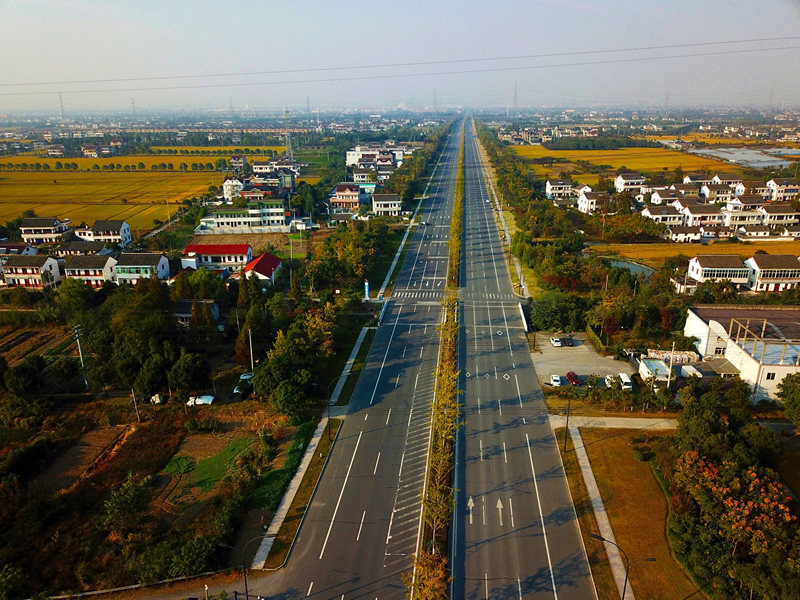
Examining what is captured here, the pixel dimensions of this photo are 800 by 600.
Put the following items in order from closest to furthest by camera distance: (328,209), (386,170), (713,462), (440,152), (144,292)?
(713,462)
(144,292)
(328,209)
(386,170)
(440,152)

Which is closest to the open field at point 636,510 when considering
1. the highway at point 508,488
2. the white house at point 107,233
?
the highway at point 508,488

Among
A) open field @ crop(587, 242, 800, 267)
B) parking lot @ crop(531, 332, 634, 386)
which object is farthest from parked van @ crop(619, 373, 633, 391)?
open field @ crop(587, 242, 800, 267)

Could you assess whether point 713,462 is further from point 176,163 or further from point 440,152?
point 440,152

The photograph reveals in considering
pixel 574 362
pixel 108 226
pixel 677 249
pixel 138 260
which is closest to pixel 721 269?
pixel 677 249

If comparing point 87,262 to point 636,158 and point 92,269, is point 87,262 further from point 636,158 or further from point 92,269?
point 636,158

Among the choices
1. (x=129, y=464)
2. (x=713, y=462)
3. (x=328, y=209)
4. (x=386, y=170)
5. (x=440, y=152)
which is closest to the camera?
(x=713, y=462)

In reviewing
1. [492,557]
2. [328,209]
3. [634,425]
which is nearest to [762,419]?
[634,425]

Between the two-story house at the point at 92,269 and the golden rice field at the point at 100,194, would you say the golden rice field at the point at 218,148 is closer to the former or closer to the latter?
the golden rice field at the point at 100,194

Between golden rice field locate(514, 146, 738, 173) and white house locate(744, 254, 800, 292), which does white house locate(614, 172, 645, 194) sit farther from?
white house locate(744, 254, 800, 292)
